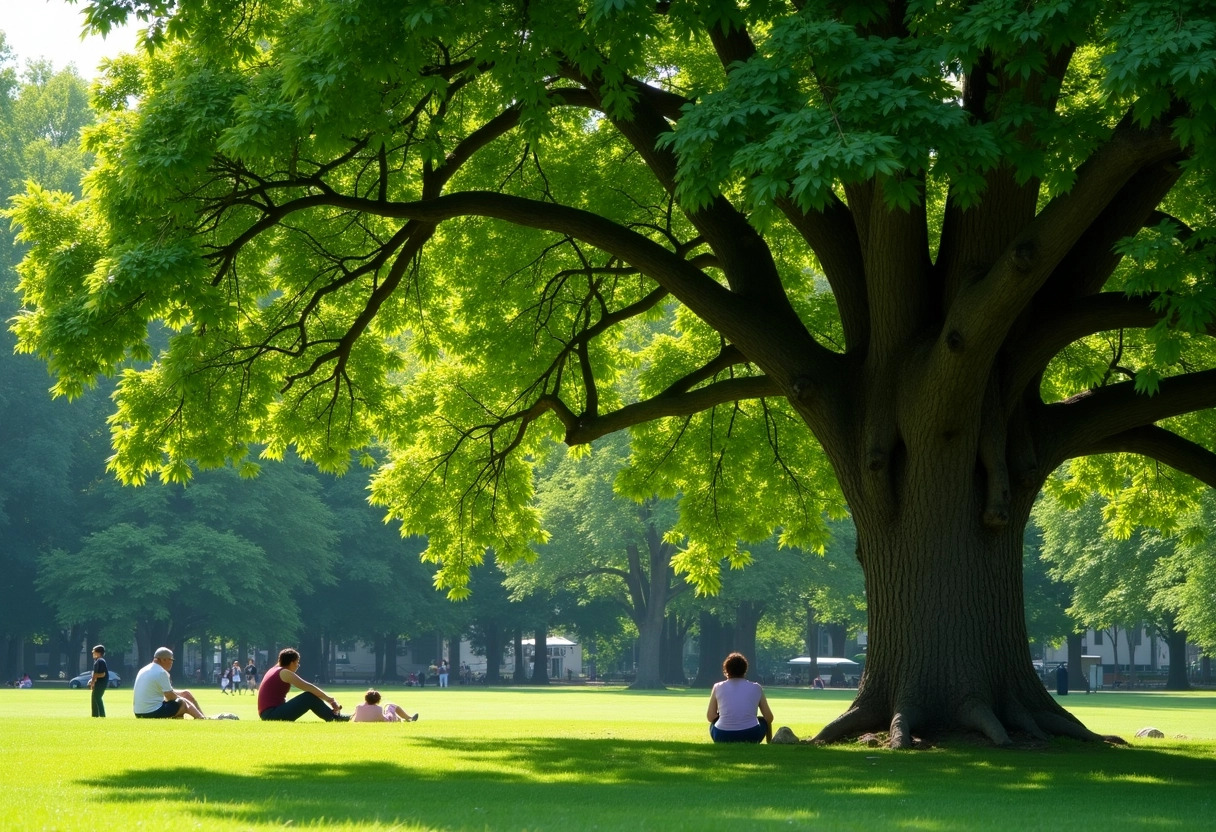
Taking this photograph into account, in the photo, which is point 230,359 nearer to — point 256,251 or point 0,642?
point 256,251

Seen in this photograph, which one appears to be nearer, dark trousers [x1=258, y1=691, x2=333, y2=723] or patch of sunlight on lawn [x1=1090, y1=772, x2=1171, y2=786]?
patch of sunlight on lawn [x1=1090, y1=772, x2=1171, y2=786]

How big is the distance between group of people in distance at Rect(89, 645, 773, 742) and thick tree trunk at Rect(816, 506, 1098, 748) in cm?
97

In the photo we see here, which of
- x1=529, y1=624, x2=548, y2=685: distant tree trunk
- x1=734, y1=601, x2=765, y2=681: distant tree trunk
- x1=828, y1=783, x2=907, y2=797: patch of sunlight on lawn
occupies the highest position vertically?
x1=734, y1=601, x2=765, y2=681: distant tree trunk

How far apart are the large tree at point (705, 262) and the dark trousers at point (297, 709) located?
11.1 ft

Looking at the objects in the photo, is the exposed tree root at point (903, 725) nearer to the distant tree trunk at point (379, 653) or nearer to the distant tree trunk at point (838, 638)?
the distant tree trunk at point (379, 653)

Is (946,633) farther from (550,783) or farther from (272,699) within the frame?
(272,699)

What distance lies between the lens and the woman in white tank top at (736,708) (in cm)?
1555

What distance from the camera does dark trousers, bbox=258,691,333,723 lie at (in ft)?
61.8

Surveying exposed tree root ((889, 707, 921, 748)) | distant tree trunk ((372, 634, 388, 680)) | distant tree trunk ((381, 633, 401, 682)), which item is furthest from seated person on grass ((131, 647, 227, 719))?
distant tree trunk ((381, 633, 401, 682))

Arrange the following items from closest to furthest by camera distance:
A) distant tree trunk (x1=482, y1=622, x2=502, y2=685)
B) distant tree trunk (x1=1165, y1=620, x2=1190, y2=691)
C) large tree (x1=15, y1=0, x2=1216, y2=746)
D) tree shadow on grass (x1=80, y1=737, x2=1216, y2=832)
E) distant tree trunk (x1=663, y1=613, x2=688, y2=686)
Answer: tree shadow on grass (x1=80, y1=737, x2=1216, y2=832) < large tree (x1=15, y1=0, x2=1216, y2=746) < distant tree trunk (x1=1165, y1=620, x2=1190, y2=691) < distant tree trunk (x1=663, y1=613, x2=688, y2=686) < distant tree trunk (x1=482, y1=622, x2=502, y2=685)

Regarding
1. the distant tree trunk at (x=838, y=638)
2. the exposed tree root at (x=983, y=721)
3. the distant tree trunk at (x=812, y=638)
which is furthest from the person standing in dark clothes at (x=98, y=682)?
the distant tree trunk at (x=838, y=638)

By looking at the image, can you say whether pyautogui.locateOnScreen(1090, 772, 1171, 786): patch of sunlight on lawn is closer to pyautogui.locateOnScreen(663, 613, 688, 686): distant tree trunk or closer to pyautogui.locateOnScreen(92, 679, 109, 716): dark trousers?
pyautogui.locateOnScreen(92, 679, 109, 716): dark trousers

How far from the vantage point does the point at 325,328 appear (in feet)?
67.5

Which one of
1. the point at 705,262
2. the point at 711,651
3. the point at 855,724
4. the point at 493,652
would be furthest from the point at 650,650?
the point at 855,724
